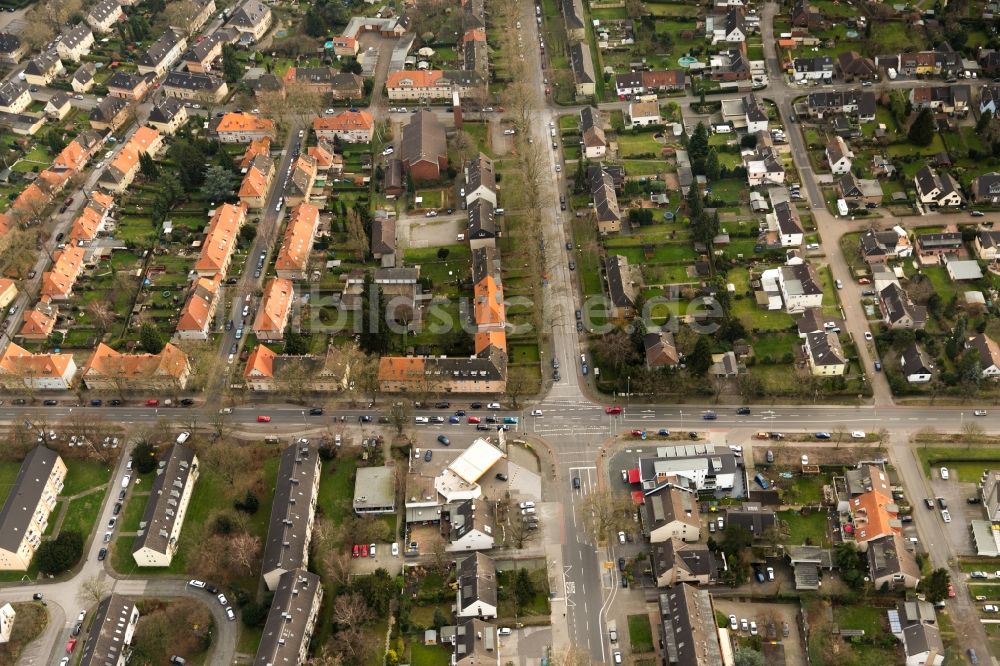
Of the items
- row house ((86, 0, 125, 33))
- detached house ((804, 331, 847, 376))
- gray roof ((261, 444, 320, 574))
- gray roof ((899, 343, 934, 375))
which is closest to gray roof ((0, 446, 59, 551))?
gray roof ((261, 444, 320, 574))

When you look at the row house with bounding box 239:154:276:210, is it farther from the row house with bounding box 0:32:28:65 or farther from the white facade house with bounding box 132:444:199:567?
the row house with bounding box 0:32:28:65

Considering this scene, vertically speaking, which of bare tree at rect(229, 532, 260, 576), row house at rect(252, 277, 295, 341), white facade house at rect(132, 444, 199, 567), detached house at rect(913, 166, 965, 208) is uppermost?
detached house at rect(913, 166, 965, 208)

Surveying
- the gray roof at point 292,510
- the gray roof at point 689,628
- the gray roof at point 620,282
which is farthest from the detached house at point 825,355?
the gray roof at point 292,510

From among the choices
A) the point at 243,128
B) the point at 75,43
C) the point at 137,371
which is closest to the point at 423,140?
the point at 243,128

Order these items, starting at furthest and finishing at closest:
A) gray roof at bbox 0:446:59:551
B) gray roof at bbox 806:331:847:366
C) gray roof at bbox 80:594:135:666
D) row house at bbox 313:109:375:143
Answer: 1. row house at bbox 313:109:375:143
2. gray roof at bbox 806:331:847:366
3. gray roof at bbox 0:446:59:551
4. gray roof at bbox 80:594:135:666

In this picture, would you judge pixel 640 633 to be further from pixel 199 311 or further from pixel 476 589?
pixel 199 311

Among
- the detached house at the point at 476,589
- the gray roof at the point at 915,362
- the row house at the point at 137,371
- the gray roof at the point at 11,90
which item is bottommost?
the detached house at the point at 476,589

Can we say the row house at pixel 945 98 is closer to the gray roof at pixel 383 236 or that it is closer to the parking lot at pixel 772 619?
the gray roof at pixel 383 236
